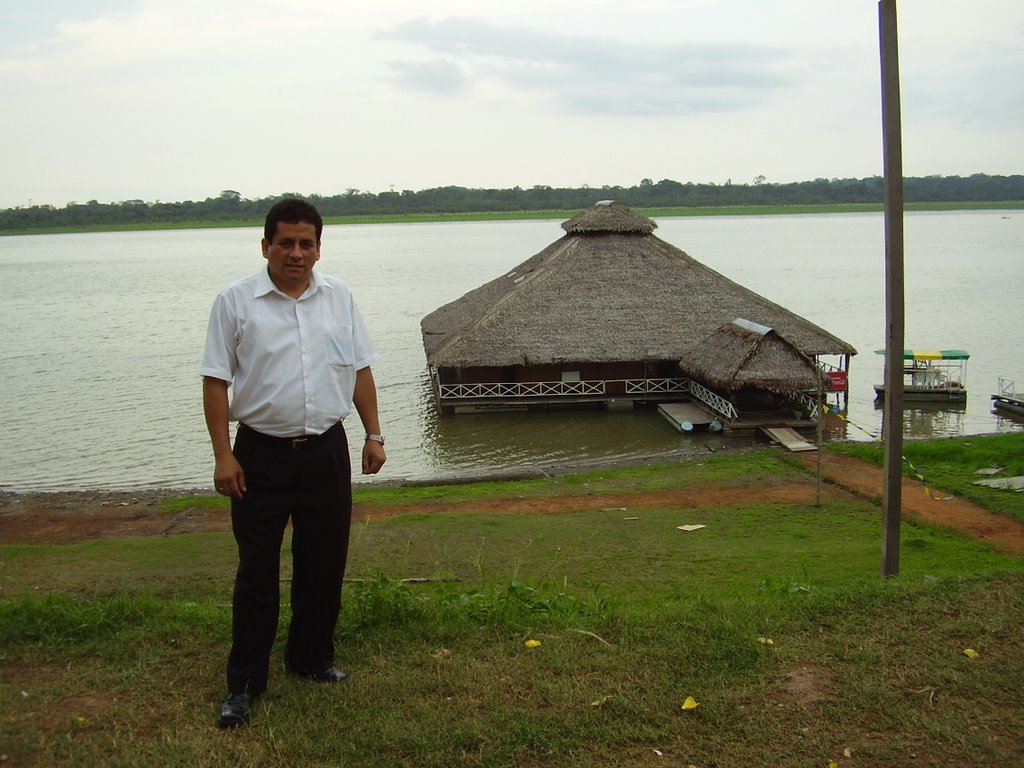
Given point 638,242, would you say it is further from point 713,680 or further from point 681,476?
point 713,680

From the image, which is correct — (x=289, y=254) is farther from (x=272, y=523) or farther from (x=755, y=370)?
(x=755, y=370)

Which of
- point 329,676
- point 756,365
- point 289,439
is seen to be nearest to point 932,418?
point 756,365

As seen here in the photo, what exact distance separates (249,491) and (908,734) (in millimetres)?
2933

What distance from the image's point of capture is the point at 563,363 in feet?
→ 78.7

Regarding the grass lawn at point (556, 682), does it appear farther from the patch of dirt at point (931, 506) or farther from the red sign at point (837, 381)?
the red sign at point (837, 381)

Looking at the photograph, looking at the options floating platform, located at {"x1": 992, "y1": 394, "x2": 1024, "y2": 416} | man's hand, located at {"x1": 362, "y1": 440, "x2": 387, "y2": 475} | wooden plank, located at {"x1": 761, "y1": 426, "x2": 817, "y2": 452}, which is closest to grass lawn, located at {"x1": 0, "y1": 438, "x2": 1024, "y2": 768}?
man's hand, located at {"x1": 362, "y1": 440, "x2": 387, "y2": 475}

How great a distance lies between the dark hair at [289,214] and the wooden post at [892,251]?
553 centimetres

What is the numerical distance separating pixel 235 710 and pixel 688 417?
19.4m

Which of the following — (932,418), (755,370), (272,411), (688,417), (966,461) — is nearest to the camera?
(272,411)

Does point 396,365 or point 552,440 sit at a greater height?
point 396,365

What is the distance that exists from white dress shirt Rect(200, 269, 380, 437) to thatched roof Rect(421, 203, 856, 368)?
1902cm

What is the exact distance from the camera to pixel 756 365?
21.7 m

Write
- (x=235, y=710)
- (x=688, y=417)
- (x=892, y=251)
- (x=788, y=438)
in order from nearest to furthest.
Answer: (x=235, y=710)
(x=892, y=251)
(x=788, y=438)
(x=688, y=417)

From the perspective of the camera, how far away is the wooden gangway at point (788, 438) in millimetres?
19188
